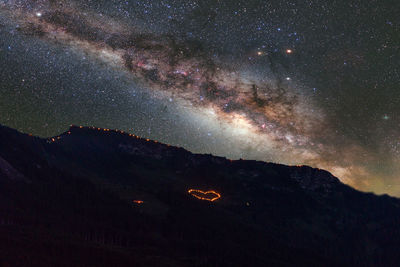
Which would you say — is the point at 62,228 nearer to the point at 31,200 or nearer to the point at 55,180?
the point at 31,200

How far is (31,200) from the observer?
121 meters

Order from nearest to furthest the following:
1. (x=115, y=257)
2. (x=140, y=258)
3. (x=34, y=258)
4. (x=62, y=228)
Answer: (x=34, y=258) < (x=115, y=257) < (x=140, y=258) < (x=62, y=228)

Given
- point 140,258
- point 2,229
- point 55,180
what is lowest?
point 140,258

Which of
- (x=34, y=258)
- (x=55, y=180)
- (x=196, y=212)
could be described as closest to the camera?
(x=34, y=258)

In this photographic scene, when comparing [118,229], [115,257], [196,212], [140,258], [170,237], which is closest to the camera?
[115,257]

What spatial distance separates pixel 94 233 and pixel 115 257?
1363 inches

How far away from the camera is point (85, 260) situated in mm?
65500

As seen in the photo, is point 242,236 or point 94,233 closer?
point 94,233

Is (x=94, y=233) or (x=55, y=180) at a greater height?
(x=55, y=180)

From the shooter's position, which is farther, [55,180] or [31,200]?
[55,180]

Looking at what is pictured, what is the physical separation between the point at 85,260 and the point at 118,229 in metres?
55.3

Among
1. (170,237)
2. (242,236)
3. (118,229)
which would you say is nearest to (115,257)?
(118,229)

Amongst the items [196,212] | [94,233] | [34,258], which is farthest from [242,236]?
[34,258]

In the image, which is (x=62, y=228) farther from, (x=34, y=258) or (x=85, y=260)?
(x=34, y=258)
